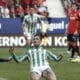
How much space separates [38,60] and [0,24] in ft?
50.1

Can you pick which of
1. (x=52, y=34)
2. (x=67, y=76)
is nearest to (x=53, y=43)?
(x=52, y=34)

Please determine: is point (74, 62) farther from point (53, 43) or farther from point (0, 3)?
point (0, 3)

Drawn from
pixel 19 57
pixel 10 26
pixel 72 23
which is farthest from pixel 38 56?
pixel 10 26

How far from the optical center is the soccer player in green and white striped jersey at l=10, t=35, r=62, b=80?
12.6 metres

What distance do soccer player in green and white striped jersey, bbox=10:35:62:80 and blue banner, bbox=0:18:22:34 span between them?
49.8 feet

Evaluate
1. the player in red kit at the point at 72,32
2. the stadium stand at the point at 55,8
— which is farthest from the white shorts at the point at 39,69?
the stadium stand at the point at 55,8

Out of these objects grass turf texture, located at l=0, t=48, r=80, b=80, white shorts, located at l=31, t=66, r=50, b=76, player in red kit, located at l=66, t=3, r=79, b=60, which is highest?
white shorts, located at l=31, t=66, r=50, b=76

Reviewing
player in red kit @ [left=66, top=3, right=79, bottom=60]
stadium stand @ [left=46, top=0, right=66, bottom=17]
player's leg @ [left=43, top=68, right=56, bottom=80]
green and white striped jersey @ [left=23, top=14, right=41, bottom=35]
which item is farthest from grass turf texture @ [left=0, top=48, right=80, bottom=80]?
stadium stand @ [left=46, top=0, right=66, bottom=17]

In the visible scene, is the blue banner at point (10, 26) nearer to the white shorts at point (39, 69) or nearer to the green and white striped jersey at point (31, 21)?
the green and white striped jersey at point (31, 21)

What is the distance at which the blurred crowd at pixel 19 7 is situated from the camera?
30016 millimetres

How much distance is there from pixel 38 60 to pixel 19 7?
58.7 ft

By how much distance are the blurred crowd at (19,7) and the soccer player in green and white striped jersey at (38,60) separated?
16.5 meters

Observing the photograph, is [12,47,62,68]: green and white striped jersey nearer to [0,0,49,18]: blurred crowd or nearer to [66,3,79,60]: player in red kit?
[66,3,79,60]: player in red kit

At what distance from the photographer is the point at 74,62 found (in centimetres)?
2108
